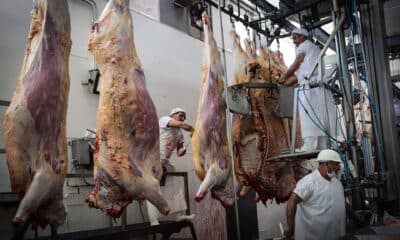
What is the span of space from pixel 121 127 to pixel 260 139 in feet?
5.45

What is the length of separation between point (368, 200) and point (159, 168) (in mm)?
2150

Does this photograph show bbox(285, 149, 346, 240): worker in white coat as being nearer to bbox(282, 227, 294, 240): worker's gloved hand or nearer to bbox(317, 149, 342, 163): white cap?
bbox(282, 227, 294, 240): worker's gloved hand

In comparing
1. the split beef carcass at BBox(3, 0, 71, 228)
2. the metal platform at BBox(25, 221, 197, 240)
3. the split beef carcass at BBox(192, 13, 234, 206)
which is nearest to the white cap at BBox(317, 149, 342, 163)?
the split beef carcass at BBox(192, 13, 234, 206)

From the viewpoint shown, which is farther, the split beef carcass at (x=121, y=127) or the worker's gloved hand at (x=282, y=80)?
the worker's gloved hand at (x=282, y=80)

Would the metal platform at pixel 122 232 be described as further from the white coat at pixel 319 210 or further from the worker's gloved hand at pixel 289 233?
the white coat at pixel 319 210

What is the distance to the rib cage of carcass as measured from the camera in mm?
3846

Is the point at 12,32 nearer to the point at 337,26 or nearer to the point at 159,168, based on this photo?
the point at 159,168

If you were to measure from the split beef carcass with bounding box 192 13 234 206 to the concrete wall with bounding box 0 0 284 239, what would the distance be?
69.9 inches

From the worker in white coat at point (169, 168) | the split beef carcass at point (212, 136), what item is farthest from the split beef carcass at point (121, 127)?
the worker in white coat at point (169, 168)

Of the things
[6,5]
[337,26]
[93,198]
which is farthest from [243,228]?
[6,5]

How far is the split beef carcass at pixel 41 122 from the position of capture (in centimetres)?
217

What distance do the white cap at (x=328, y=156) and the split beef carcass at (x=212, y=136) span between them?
2.50 feet

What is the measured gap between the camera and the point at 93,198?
245cm

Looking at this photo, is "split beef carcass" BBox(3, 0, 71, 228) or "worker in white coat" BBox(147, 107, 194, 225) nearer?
"split beef carcass" BBox(3, 0, 71, 228)
